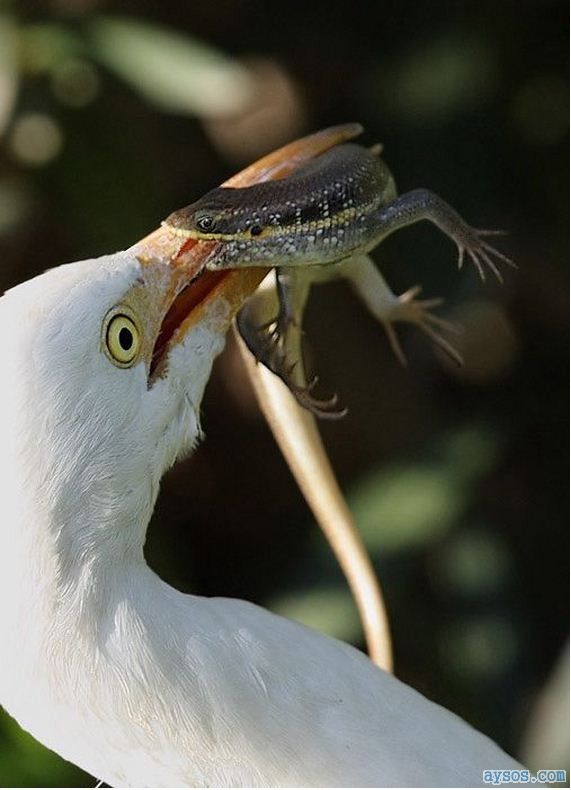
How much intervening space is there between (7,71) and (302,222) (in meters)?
1.18

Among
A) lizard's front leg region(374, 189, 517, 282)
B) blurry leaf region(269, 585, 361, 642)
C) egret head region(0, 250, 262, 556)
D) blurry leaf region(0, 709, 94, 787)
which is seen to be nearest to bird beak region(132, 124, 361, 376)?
egret head region(0, 250, 262, 556)

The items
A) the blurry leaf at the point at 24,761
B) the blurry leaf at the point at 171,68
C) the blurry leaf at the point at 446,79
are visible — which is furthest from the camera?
the blurry leaf at the point at 446,79

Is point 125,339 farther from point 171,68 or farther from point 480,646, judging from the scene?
point 480,646

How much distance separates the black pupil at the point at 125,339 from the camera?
87 centimetres

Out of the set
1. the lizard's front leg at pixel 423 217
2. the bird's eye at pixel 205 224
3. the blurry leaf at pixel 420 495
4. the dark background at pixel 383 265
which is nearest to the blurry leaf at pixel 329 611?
the dark background at pixel 383 265

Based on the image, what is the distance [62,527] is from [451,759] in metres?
0.41

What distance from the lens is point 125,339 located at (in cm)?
88

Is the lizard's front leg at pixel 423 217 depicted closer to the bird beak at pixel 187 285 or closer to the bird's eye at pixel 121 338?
the bird beak at pixel 187 285

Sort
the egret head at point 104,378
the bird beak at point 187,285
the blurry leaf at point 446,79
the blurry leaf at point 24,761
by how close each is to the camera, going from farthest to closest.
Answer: the blurry leaf at point 446,79 < the blurry leaf at point 24,761 < the bird beak at point 187,285 < the egret head at point 104,378

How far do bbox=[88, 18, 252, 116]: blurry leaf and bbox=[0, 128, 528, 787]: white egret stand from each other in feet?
3.50

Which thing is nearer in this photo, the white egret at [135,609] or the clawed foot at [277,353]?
the white egret at [135,609]

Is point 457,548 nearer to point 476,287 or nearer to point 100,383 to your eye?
point 476,287

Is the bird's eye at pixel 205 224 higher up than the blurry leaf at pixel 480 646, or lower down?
lower down

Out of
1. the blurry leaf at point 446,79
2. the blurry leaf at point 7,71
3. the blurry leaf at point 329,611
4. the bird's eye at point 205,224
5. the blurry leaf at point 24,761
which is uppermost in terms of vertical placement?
the blurry leaf at point 446,79
